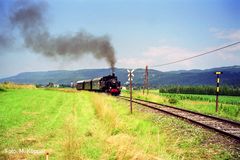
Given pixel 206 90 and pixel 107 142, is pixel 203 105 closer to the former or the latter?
pixel 107 142

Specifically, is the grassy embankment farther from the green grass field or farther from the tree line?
the tree line

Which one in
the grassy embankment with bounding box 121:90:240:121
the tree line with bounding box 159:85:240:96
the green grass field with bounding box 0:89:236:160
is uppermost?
the green grass field with bounding box 0:89:236:160

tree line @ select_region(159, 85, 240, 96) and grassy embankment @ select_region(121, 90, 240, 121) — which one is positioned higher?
grassy embankment @ select_region(121, 90, 240, 121)

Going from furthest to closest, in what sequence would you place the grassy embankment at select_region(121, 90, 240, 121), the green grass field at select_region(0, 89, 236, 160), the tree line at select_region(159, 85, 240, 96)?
the tree line at select_region(159, 85, 240, 96) < the grassy embankment at select_region(121, 90, 240, 121) < the green grass field at select_region(0, 89, 236, 160)

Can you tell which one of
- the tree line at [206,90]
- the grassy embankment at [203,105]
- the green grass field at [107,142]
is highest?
the green grass field at [107,142]

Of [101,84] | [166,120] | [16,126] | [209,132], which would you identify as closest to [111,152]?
[209,132]

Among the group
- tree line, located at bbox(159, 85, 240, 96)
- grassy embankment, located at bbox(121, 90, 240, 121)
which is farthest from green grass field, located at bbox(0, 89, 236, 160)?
tree line, located at bbox(159, 85, 240, 96)

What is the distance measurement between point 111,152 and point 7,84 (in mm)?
44469

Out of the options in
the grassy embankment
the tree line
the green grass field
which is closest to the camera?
the green grass field

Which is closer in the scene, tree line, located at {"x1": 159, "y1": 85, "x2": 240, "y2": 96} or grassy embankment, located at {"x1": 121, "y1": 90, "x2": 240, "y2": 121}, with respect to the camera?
grassy embankment, located at {"x1": 121, "y1": 90, "x2": 240, "y2": 121}

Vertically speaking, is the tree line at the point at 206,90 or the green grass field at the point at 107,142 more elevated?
the green grass field at the point at 107,142

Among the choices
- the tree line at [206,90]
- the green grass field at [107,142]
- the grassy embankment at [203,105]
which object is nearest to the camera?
the green grass field at [107,142]

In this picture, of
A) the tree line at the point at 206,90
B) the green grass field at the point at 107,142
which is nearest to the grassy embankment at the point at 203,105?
the green grass field at the point at 107,142

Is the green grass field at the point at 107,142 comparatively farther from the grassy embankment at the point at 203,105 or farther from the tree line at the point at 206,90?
the tree line at the point at 206,90
